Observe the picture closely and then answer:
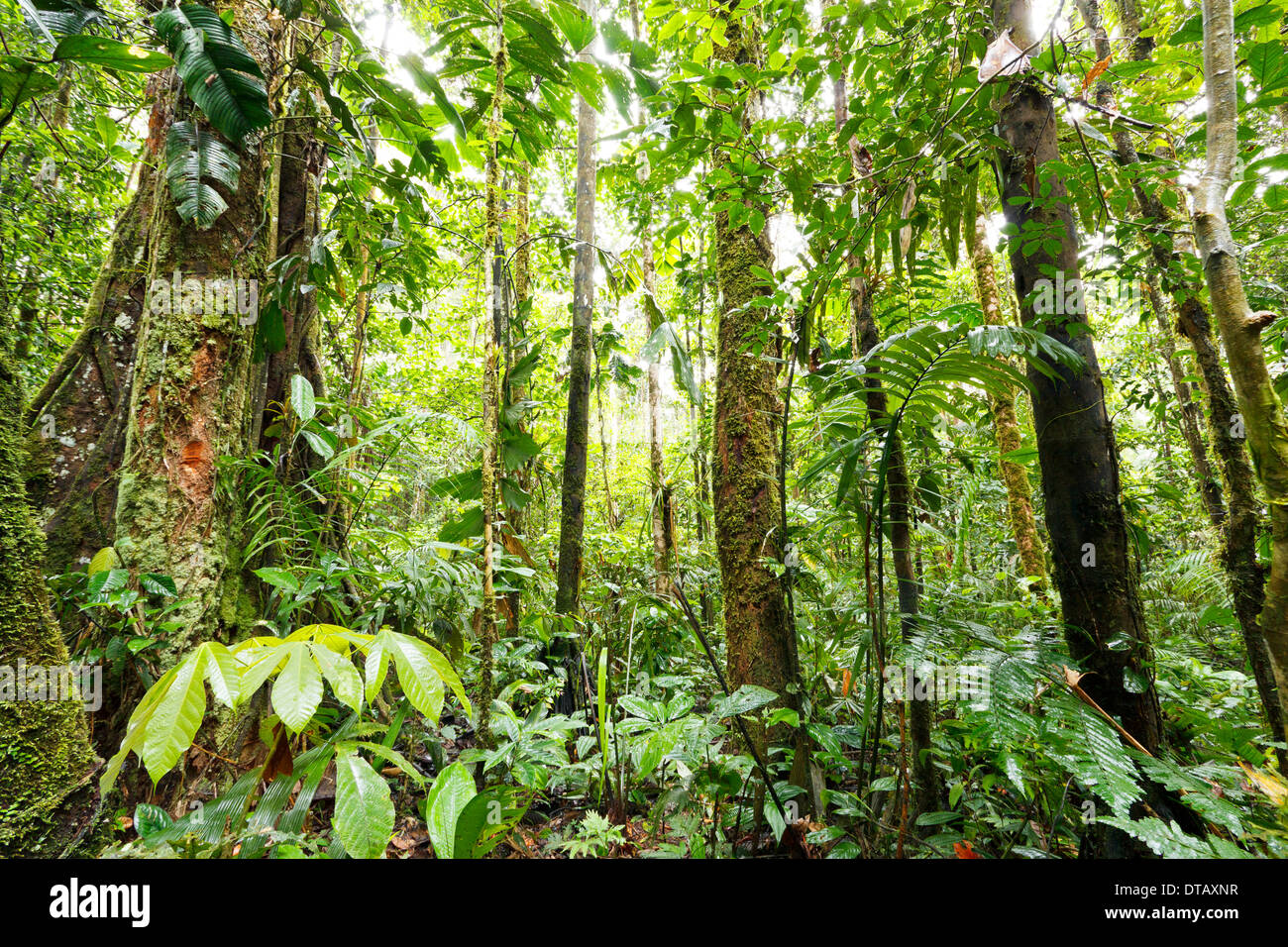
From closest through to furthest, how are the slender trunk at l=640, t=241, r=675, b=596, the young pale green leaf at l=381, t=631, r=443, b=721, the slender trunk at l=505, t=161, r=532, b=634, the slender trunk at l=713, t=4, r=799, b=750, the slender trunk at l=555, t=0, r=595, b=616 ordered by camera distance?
1. the young pale green leaf at l=381, t=631, r=443, b=721
2. the slender trunk at l=713, t=4, r=799, b=750
3. the slender trunk at l=505, t=161, r=532, b=634
4. the slender trunk at l=640, t=241, r=675, b=596
5. the slender trunk at l=555, t=0, r=595, b=616

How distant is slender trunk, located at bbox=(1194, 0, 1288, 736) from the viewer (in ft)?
2.99

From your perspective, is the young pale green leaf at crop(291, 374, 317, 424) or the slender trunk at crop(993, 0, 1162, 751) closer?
the slender trunk at crop(993, 0, 1162, 751)

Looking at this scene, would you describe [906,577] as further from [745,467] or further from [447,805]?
[447,805]

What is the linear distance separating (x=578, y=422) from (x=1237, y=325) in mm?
2906

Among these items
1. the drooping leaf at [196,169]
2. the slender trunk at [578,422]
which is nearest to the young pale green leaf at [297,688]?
the drooping leaf at [196,169]

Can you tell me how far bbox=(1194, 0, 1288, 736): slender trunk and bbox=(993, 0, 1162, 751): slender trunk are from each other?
14.1 inches

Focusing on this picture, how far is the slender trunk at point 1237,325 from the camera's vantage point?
91 cm

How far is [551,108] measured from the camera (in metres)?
2.25

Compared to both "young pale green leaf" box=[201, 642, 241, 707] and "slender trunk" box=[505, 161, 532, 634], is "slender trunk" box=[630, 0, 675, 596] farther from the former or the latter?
"young pale green leaf" box=[201, 642, 241, 707]

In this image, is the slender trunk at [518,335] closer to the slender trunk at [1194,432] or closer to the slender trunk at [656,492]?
the slender trunk at [656,492]

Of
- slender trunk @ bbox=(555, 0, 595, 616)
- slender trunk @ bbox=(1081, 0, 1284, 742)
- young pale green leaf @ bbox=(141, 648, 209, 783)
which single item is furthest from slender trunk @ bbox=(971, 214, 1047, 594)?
young pale green leaf @ bbox=(141, 648, 209, 783)

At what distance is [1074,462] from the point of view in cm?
143

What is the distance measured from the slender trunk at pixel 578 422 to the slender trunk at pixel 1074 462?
2.29 meters

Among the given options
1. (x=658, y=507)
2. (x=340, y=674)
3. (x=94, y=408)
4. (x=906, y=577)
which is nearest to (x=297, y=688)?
(x=340, y=674)
